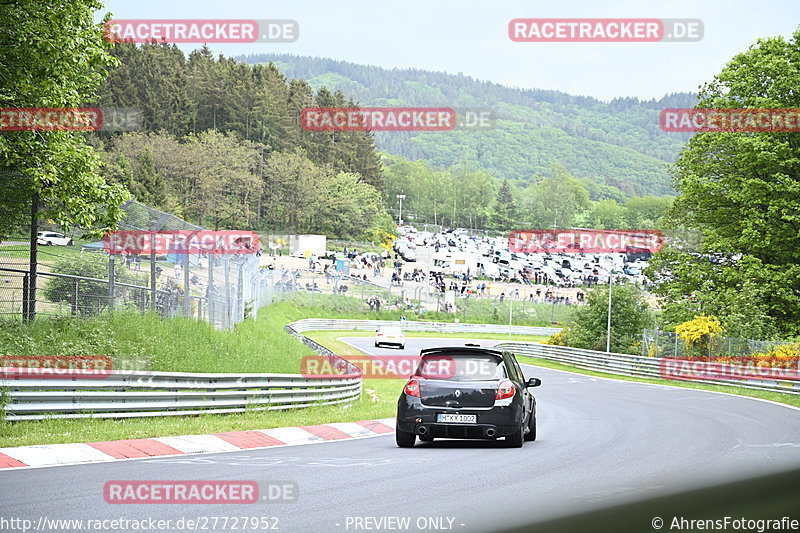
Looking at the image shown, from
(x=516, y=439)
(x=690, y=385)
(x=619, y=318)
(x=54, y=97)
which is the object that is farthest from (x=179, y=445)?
(x=619, y=318)

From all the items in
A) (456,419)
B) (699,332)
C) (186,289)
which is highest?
(186,289)

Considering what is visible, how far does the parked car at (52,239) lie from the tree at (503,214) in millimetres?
152925

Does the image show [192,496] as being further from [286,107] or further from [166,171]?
[286,107]

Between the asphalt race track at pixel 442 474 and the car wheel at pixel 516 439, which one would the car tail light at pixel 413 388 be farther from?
the car wheel at pixel 516 439

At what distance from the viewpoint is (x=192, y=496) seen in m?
8.84

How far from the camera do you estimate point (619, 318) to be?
51.3m

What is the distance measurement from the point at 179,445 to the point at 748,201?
33328 millimetres

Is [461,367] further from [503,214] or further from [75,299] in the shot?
[503,214]

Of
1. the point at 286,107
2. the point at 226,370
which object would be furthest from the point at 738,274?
the point at 286,107

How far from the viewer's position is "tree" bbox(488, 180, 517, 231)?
6850 inches

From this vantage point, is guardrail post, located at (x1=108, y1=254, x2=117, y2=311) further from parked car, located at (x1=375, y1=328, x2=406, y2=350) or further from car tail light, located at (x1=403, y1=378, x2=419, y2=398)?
parked car, located at (x1=375, y1=328, x2=406, y2=350)

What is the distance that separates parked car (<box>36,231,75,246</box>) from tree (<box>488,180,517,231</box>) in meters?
153

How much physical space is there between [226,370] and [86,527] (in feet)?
44.9

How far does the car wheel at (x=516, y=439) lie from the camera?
1430 cm
